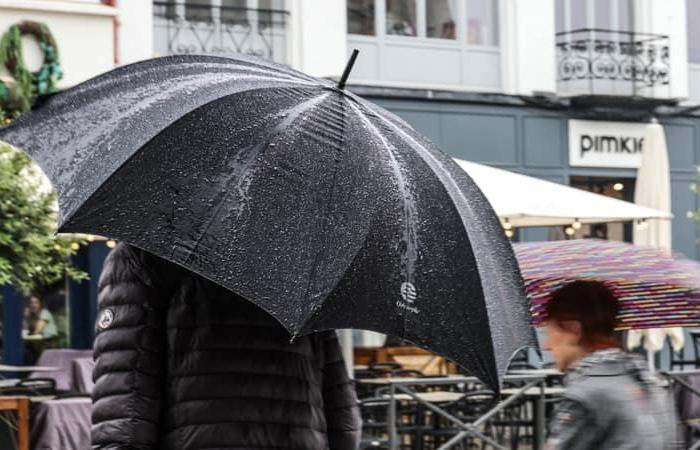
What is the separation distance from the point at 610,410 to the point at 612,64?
2040cm

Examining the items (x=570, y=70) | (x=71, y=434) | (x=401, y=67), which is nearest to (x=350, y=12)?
(x=401, y=67)

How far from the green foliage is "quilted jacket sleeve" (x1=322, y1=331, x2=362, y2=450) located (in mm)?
7090

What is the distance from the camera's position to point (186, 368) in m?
4.25

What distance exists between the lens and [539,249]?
6441 millimetres

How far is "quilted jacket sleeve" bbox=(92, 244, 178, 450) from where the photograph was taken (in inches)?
165

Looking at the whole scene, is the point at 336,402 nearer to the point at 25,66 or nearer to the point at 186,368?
the point at 186,368

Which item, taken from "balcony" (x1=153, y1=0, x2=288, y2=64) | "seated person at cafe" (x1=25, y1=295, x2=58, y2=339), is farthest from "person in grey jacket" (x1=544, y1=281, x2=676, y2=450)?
"balcony" (x1=153, y1=0, x2=288, y2=64)

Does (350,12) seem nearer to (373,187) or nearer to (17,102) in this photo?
(17,102)

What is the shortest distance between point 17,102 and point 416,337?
14986mm

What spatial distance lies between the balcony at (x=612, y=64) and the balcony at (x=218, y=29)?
15.8ft

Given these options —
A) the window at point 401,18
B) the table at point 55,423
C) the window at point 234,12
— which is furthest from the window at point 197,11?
the table at point 55,423

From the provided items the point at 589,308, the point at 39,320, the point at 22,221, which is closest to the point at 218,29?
the point at 39,320

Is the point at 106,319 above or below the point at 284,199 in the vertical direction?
below

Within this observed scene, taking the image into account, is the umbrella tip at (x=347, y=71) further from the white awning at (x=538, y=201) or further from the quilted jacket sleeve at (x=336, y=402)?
the white awning at (x=538, y=201)
